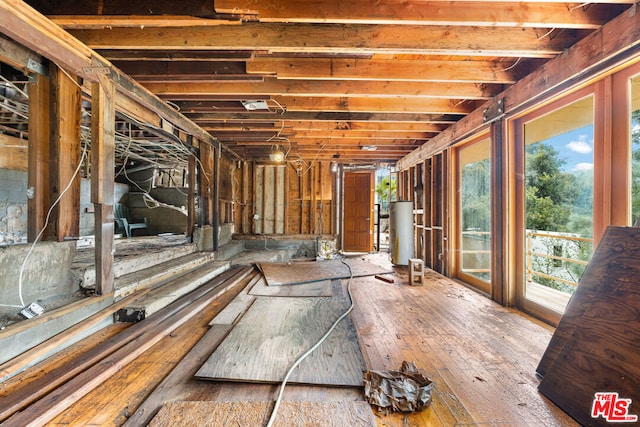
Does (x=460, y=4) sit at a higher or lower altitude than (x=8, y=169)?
higher

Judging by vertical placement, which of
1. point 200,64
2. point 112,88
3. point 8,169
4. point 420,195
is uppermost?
point 200,64

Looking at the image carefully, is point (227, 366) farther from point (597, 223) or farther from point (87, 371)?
point (597, 223)

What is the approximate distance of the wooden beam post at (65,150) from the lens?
2186 mm

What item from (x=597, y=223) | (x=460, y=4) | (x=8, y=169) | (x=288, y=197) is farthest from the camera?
(x=288, y=197)

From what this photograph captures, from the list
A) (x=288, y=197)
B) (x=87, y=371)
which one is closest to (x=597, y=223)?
(x=87, y=371)

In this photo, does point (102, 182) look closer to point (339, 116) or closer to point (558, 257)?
point (339, 116)

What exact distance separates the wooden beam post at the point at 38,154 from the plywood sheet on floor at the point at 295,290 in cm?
216

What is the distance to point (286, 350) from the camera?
Result: 1943 mm

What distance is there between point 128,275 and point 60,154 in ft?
4.84

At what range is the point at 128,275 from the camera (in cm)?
299

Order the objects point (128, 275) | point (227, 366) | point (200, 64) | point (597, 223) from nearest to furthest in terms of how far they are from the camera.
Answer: point (227, 366) < point (597, 223) < point (200, 64) < point (128, 275)

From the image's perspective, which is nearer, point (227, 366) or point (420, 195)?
point (227, 366)

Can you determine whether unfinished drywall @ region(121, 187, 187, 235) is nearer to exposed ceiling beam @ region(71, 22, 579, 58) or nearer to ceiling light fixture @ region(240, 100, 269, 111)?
ceiling light fixture @ region(240, 100, 269, 111)

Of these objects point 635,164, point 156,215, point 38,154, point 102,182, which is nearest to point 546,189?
point 635,164
